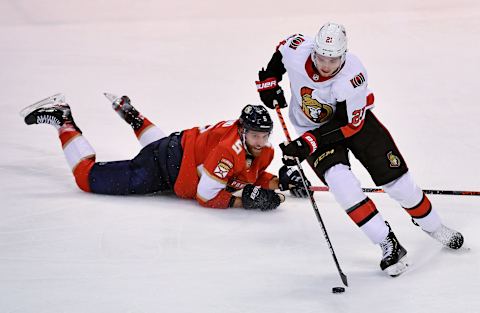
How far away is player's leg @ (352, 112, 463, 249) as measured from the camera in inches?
129

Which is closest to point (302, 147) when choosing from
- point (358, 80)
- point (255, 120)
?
point (358, 80)

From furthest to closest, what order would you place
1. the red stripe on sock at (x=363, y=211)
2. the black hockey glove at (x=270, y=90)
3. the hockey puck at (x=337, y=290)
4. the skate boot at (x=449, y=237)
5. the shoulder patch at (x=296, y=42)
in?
the black hockey glove at (x=270, y=90) → the shoulder patch at (x=296, y=42) → the skate boot at (x=449, y=237) → the red stripe on sock at (x=363, y=211) → the hockey puck at (x=337, y=290)

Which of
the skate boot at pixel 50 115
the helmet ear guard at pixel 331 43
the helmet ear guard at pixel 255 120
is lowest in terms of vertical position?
the helmet ear guard at pixel 255 120

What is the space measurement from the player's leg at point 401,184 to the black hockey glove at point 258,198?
1.82 feet

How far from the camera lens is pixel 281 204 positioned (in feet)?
12.9

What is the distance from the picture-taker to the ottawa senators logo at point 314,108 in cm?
338

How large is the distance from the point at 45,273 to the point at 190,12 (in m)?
5.03

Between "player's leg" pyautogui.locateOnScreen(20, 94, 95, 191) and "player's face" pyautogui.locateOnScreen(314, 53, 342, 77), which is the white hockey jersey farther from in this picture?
"player's leg" pyautogui.locateOnScreen(20, 94, 95, 191)

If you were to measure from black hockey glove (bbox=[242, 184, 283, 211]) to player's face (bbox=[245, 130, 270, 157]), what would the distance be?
0.20 meters

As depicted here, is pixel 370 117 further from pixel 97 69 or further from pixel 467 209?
pixel 97 69

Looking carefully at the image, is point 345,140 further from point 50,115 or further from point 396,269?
point 50,115

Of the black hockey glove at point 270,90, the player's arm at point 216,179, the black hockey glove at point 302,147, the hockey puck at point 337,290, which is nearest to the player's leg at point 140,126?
the player's arm at point 216,179

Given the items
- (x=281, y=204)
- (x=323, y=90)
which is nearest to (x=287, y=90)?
(x=281, y=204)

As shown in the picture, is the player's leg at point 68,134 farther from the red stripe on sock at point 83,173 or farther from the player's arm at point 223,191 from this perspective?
the player's arm at point 223,191
